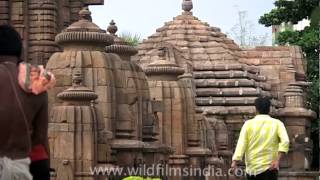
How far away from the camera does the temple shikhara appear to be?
12.9 m

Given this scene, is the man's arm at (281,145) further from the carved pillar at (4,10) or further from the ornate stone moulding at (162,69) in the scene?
the carved pillar at (4,10)

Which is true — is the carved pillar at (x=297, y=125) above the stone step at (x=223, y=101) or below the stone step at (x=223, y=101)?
below

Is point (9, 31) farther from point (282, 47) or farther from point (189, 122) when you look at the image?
point (282, 47)

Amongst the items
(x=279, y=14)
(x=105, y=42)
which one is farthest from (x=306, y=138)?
(x=105, y=42)

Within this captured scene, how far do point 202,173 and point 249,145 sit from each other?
10.9 m

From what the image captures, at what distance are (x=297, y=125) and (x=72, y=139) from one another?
1753 centimetres

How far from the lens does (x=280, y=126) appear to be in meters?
8.63

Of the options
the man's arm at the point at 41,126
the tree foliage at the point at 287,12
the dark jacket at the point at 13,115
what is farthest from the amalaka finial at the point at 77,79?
the tree foliage at the point at 287,12

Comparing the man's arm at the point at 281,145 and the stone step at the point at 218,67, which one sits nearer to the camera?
the man's arm at the point at 281,145

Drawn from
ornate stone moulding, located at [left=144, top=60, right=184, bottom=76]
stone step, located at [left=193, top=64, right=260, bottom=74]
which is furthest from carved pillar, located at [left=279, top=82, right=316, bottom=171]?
ornate stone moulding, located at [left=144, top=60, right=184, bottom=76]

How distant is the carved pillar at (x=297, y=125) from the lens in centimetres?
2780

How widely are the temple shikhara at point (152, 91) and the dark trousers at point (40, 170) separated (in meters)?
7.66

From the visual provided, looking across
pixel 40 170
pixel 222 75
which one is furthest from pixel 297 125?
pixel 40 170

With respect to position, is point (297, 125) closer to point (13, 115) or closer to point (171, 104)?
point (171, 104)
